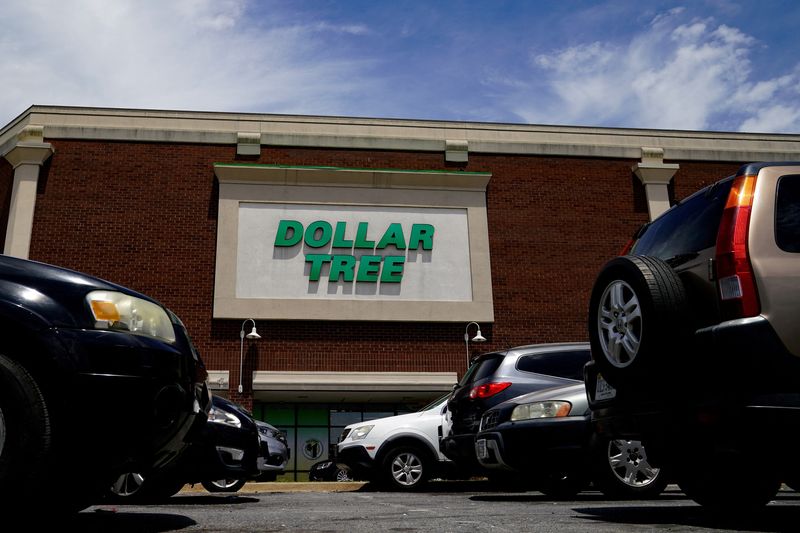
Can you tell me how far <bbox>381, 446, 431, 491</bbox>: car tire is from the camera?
1095 centimetres

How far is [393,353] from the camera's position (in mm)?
19562

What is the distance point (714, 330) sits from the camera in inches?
155

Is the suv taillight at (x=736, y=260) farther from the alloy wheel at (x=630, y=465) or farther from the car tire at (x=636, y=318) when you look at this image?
the alloy wheel at (x=630, y=465)

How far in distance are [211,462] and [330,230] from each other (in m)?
13.1

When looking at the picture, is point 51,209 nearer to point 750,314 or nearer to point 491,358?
point 491,358

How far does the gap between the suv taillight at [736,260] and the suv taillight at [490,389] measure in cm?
443

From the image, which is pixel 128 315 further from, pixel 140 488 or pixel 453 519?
pixel 140 488

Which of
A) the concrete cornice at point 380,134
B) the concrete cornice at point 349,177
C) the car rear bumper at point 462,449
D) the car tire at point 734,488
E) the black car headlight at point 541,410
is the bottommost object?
the car tire at point 734,488

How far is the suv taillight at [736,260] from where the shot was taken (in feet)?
12.8

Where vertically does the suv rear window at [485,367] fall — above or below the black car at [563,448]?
above

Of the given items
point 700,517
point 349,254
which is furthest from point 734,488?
point 349,254

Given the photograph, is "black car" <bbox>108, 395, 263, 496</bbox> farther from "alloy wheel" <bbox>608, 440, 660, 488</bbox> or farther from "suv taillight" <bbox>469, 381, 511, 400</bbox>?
"alloy wheel" <bbox>608, 440, 660, 488</bbox>

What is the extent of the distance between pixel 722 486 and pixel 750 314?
1947 millimetres

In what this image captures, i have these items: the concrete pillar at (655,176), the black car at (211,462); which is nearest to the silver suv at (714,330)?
the black car at (211,462)
